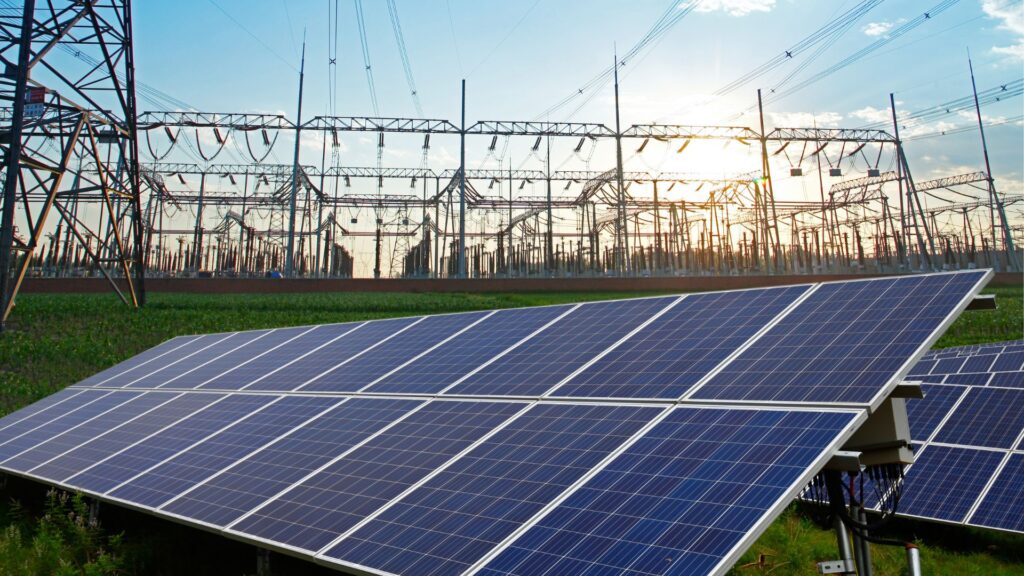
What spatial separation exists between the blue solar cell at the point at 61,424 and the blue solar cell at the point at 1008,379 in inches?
542

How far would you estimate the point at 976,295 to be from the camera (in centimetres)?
613

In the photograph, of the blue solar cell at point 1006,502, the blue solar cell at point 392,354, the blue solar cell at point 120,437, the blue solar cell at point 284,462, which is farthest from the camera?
the blue solar cell at point 392,354

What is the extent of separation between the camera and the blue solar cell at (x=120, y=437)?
9.24 m

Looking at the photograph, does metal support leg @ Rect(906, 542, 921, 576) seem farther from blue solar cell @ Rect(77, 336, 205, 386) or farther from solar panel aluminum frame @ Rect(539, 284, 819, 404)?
blue solar cell @ Rect(77, 336, 205, 386)

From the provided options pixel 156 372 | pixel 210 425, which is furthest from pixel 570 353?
pixel 156 372

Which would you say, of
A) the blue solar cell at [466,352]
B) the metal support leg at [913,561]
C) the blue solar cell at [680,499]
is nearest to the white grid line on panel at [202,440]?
the blue solar cell at [466,352]

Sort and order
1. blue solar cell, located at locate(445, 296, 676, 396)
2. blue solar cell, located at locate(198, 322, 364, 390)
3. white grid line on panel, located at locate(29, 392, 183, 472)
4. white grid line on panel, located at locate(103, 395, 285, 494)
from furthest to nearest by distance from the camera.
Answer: blue solar cell, located at locate(198, 322, 364, 390), white grid line on panel, located at locate(29, 392, 183, 472), white grid line on panel, located at locate(103, 395, 285, 494), blue solar cell, located at locate(445, 296, 676, 396)

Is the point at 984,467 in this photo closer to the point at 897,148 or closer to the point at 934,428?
the point at 934,428

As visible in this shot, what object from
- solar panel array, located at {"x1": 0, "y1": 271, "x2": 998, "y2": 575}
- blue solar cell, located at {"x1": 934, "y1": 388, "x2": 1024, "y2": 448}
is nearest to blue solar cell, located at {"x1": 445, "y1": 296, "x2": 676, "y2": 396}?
solar panel array, located at {"x1": 0, "y1": 271, "x2": 998, "y2": 575}

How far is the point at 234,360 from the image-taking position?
13.1 meters

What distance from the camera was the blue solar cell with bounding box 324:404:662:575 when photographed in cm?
495

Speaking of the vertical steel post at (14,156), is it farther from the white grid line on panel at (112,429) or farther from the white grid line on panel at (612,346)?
the white grid line on panel at (612,346)

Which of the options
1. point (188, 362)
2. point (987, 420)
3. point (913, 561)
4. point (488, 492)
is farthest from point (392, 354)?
point (987, 420)

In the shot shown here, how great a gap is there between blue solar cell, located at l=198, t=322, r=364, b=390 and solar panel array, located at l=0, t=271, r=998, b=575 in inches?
17.1
